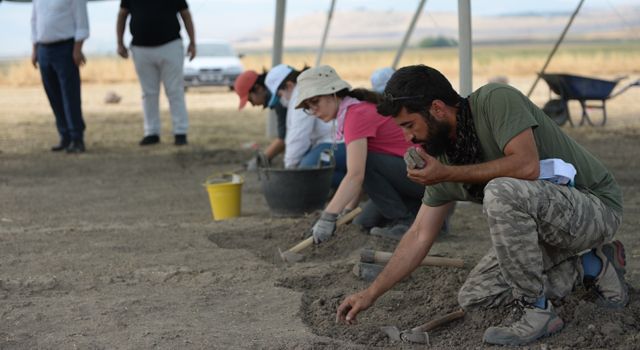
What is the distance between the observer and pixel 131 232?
5.89 metres

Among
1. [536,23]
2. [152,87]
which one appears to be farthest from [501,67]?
[536,23]

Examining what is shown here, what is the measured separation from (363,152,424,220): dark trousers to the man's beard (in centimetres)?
183

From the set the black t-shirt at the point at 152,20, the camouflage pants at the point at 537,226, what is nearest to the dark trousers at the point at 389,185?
the camouflage pants at the point at 537,226

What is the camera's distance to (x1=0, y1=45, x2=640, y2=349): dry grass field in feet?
12.0

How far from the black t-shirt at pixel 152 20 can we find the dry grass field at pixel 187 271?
49.8 inches

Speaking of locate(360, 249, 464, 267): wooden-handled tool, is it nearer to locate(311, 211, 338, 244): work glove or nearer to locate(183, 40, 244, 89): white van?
locate(311, 211, 338, 244): work glove

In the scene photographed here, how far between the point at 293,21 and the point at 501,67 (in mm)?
114479

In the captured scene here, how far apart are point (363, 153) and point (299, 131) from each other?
1258mm

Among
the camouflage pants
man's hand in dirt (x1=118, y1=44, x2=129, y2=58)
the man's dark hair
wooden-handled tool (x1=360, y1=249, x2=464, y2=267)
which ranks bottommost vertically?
wooden-handled tool (x1=360, y1=249, x2=464, y2=267)

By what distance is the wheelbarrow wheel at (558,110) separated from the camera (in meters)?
12.3

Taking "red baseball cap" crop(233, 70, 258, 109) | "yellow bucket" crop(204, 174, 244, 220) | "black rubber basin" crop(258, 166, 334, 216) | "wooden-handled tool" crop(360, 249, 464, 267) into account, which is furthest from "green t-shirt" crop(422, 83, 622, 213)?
"red baseball cap" crop(233, 70, 258, 109)

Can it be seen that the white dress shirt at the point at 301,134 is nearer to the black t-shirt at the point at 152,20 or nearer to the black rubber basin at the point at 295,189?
the black rubber basin at the point at 295,189

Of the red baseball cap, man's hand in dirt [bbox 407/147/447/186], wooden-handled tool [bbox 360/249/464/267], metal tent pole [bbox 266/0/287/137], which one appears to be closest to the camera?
man's hand in dirt [bbox 407/147/447/186]

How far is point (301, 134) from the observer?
6.13 metres
